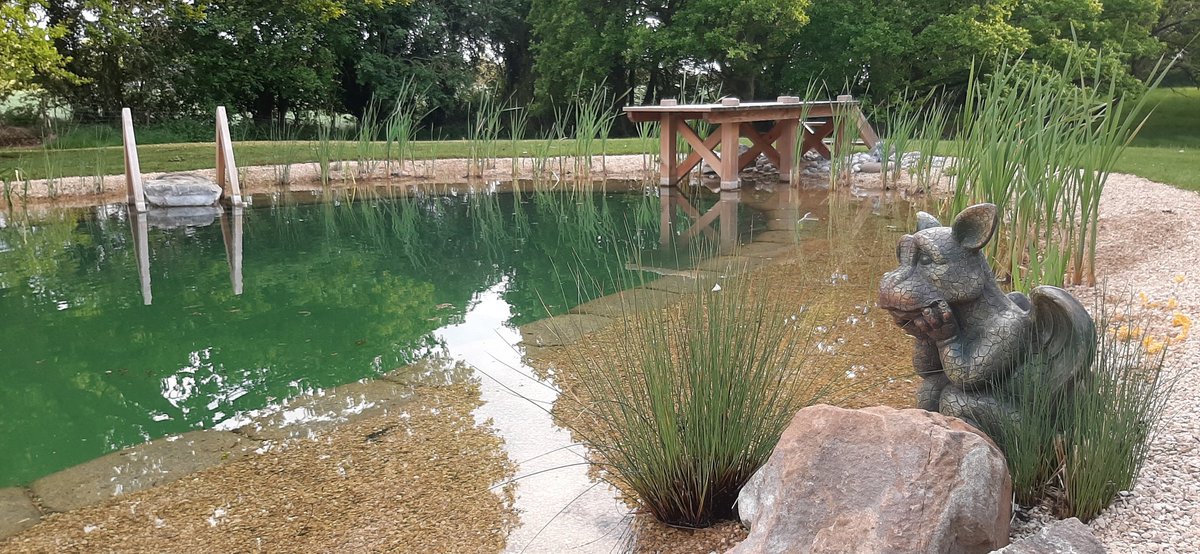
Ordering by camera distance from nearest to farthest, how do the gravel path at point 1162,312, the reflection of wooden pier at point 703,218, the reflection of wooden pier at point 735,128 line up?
the gravel path at point 1162,312
the reflection of wooden pier at point 703,218
the reflection of wooden pier at point 735,128

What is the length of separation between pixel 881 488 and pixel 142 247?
5703 millimetres

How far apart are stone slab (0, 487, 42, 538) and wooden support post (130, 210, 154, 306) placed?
211 centimetres

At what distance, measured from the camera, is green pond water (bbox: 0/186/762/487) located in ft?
9.57

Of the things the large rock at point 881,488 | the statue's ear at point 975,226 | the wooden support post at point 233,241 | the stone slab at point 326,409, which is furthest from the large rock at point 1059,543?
the wooden support post at point 233,241

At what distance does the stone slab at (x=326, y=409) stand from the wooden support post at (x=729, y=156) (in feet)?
18.4

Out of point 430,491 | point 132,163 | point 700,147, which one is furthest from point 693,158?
point 430,491

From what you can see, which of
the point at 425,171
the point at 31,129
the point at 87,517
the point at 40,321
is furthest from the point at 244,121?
the point at 87,517

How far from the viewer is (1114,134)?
9.22 feet

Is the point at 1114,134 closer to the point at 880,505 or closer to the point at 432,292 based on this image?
the point at 880,505

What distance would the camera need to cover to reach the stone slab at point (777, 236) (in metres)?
5.38

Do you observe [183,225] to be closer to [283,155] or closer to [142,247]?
[142,247]

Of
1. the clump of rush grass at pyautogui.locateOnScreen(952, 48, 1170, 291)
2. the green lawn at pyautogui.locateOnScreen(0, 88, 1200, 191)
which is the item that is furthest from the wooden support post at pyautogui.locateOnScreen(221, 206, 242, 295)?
the clump of rush grass at pyautogui.locateOnScreen(952, 48, 1170, 291)

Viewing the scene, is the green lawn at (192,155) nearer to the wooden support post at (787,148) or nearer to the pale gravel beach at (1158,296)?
the pale gravel beach at (1158,296)

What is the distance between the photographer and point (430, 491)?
220 cm
